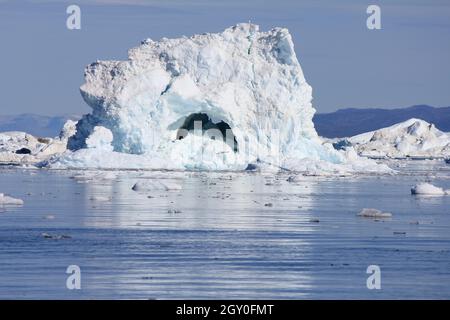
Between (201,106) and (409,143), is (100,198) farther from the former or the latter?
(409,143)

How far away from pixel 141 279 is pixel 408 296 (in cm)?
285

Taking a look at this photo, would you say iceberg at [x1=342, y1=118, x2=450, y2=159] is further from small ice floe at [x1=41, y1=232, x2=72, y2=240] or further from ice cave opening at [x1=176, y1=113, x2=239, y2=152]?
small ice floe at [x1=41, y1=232, x2=72, y2=240]

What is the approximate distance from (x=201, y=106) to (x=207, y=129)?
3347 mm

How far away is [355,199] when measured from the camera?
85.2 ft

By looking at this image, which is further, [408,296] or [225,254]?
[225,254]

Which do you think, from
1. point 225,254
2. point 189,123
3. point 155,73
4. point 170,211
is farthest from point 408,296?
point 189,123

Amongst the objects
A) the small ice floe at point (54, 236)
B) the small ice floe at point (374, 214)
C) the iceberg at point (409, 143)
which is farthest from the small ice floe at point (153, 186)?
the iceberg at point (409, 143)

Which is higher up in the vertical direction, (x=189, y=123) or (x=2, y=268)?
(x=189, y=123)

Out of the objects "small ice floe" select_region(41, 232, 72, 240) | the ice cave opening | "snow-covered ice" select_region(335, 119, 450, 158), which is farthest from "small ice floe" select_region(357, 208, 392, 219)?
"snow-covered ice" select_region(335, 119, 450, 158)

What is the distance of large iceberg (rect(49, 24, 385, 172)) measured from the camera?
36.3 m

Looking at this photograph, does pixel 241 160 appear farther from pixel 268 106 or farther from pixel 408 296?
pixel 408 296

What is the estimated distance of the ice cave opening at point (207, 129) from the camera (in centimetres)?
3950

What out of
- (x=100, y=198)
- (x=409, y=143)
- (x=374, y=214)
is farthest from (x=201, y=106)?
(x=409, y=143)

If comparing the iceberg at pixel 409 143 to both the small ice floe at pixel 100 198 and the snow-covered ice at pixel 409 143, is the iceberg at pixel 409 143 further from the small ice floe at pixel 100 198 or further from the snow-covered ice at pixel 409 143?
the small ice floe at pixel 100 198
